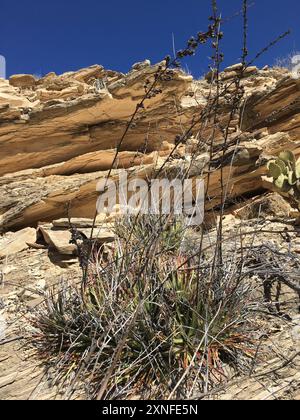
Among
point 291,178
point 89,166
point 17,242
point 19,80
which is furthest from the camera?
point 19,80

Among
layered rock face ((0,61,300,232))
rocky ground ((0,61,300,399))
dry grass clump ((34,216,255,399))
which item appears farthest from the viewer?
layered rock face ((0,61,300,232))

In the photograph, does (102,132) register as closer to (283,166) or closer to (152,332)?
(283,166)

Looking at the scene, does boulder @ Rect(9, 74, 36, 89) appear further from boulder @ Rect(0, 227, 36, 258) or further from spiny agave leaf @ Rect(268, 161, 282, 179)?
spiny agave leaf @ Rect(268, 161, 282, 179)

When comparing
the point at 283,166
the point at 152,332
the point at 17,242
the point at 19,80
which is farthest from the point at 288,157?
the point at 19,80

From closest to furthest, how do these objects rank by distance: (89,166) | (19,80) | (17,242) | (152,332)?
(152,332)
(17,242)
(89,166)
(19,80)

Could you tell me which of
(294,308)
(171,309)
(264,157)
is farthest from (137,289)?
(264,157)

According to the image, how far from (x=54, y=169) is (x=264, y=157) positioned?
3761mm

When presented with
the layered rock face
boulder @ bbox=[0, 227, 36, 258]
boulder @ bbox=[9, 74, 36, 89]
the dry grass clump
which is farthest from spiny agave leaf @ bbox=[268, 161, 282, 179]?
boulder @ bbox=[9, 74, 36, 89]

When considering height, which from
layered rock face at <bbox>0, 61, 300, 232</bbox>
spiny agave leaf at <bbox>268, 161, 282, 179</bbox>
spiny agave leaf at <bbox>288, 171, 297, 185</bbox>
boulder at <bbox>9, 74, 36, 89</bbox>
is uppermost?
boulder at <bbox>9, 74, 36, 89</bbox>

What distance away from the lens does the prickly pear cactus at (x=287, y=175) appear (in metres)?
4.98

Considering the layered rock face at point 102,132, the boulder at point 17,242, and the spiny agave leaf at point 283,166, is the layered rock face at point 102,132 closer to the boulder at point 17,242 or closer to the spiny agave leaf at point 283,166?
the boulder at point 17,242

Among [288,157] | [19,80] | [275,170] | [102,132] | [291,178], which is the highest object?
[19,80]

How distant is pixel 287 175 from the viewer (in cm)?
504

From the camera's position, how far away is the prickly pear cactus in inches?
196
